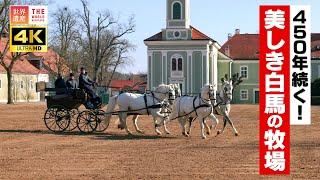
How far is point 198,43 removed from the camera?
74.9m

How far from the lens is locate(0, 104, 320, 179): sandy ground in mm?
11695

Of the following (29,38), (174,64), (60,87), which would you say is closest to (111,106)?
(60,87)

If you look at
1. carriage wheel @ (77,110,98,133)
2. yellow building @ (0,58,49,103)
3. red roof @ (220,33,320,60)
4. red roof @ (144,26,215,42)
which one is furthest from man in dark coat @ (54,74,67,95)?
red roof @ (220,33,320,60)

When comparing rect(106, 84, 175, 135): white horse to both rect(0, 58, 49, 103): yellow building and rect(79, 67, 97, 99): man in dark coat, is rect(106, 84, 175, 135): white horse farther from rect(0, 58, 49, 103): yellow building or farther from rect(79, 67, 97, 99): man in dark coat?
rect(0, 58, 49, 103): yellow building

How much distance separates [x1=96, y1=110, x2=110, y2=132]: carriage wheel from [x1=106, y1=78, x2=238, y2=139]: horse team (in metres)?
0.22

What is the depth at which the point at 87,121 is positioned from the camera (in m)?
22.8

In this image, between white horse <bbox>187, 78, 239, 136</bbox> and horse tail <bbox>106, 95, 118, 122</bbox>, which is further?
horse tail <bbox>106, 95, 118, 122</bbox>

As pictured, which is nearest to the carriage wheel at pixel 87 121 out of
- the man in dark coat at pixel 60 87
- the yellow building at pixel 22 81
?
the man in dark coat at pixel 60 87

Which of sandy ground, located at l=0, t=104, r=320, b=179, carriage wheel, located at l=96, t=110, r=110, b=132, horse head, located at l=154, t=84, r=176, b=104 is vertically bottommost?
sandy ground, located at l=0, t=104, r=320, b=179

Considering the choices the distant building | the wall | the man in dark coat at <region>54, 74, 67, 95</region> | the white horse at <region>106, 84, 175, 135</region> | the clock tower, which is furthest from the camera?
the distant building

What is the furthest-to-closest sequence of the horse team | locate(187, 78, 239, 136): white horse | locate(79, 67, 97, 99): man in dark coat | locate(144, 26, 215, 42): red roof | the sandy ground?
locate(144, 26, 215, 42): red roof
locate(79, 67, 97, 99): man in dark coat
locate(187, 78, 239, 136): white horse
the horse team
the sandy ground

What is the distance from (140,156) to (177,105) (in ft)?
20.7

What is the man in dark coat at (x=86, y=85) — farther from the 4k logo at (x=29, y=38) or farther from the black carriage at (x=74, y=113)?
the 4k logo at (x=29, y=38)

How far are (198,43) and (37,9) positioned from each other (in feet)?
168
